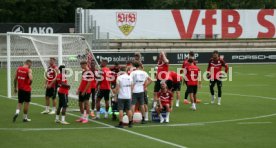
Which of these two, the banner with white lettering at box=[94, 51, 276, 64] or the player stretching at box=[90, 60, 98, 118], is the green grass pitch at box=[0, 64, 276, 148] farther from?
the banner with white lettering at box=[94, 51, 276, 64]

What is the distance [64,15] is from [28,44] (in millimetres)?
36916

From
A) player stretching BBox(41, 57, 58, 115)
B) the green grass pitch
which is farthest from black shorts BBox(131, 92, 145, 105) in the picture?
player stretching BBox(41, 57, 58, 115)

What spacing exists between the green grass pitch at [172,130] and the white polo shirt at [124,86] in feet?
3.38

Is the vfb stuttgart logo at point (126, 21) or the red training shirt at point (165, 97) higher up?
the vfb stuttgart logo at point (126, 21)

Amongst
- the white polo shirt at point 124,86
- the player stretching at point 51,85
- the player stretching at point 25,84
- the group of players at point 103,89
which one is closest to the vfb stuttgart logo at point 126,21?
the group of players at point 103,89

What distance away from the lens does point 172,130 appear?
19.3 meters

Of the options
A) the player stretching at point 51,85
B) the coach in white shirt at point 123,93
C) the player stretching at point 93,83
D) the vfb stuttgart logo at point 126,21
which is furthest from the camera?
the vfb stuttgart logo at point 126,21

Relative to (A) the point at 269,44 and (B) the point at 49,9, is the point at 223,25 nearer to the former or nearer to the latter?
(A) the point at 269,44

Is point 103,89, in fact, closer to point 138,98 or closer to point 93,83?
point 93,83

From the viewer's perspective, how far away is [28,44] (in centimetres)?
3278

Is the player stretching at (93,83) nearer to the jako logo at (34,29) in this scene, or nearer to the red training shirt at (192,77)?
the red training shirt at (192,77)

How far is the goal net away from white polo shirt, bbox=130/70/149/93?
4701mm

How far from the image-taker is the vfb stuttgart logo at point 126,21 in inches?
2125

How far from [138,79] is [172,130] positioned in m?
2.12
